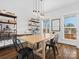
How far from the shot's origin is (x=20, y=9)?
499 cm

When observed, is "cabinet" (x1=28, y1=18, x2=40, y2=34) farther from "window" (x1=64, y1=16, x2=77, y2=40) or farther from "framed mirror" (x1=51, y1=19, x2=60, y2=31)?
"window" (x1=64, y1=16, x2=77, y2=40)

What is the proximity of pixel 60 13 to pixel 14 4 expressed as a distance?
3.11 meters

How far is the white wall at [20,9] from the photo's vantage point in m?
4.20

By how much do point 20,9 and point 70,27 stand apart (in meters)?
3.39

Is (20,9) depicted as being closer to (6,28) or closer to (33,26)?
(6,28)

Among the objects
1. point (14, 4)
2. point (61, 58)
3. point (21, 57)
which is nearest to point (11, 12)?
point (14, 4)

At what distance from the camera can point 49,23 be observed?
6.70m

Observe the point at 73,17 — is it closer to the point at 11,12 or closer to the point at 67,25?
the point at 67,25

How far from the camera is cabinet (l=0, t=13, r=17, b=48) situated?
3.90 metres

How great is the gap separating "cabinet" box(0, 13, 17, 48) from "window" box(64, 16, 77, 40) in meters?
3.34

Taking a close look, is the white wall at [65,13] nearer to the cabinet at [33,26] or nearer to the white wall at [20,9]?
the cabinet at [33,26]

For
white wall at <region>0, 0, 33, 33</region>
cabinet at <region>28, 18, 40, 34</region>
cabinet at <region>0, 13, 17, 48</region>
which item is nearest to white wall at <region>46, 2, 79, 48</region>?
cabinet at <region>28, 18, 40, 34</region>

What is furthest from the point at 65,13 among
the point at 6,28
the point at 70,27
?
the point at 6,28

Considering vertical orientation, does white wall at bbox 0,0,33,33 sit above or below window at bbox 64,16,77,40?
above
